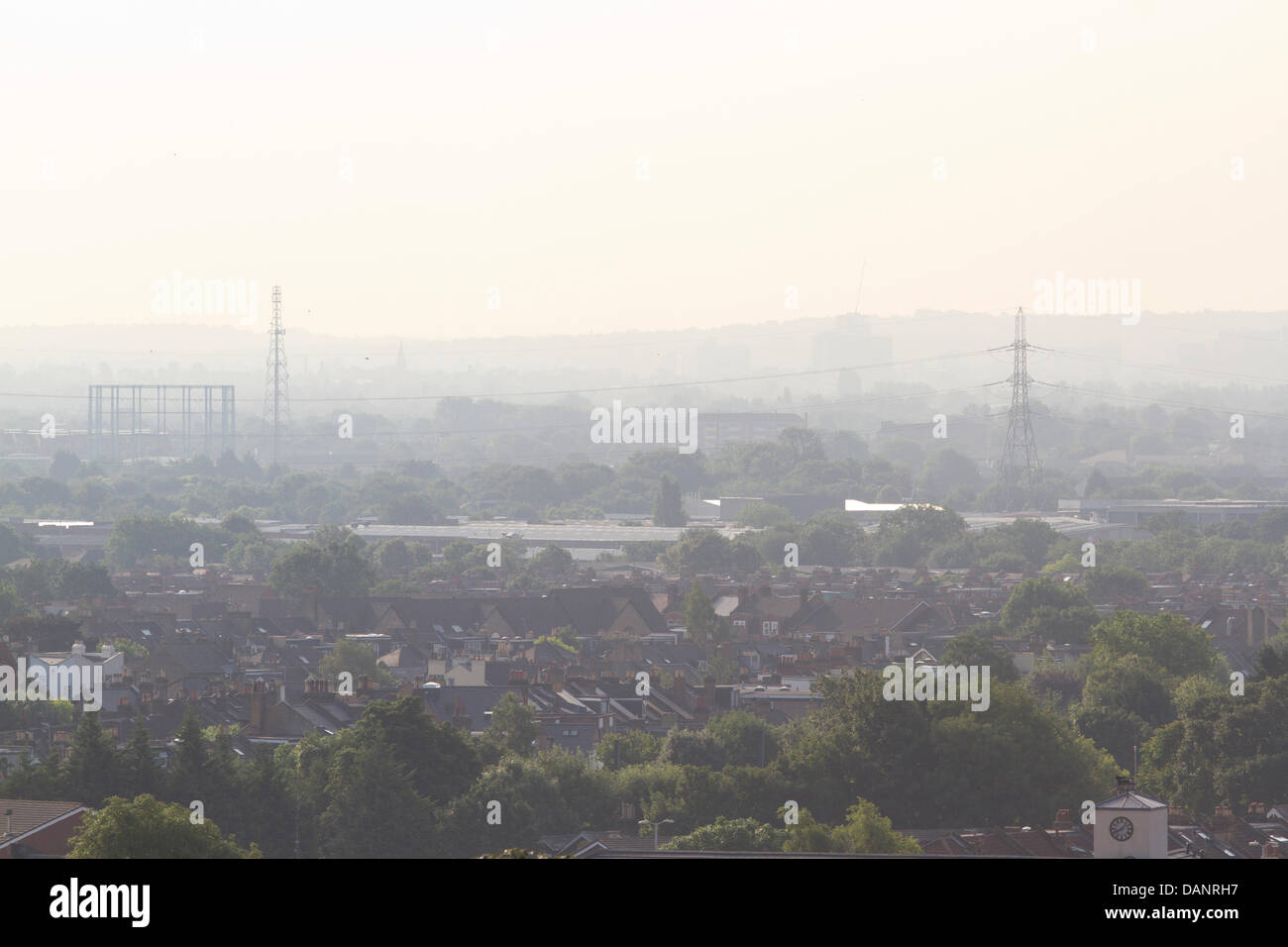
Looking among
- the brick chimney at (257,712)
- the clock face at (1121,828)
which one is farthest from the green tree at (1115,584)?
the clock face at (1121,828)

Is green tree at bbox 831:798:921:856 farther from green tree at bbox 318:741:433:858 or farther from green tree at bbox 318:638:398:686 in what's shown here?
green tree at bbox 318:638:398:686

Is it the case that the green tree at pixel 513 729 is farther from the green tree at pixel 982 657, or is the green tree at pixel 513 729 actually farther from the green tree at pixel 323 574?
the green tree at pixel 323 574

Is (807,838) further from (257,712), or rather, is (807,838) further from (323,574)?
(323,574)

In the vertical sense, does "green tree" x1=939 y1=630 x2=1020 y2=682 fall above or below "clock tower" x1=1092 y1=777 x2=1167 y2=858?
below

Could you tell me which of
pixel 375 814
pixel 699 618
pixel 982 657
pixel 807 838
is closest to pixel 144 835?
pixel 375 814

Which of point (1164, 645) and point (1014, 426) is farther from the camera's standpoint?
point (1014, 426)

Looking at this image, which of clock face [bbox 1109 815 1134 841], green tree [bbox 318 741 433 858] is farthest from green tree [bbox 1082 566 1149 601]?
clock face [bbox 1109 815 1134 841]

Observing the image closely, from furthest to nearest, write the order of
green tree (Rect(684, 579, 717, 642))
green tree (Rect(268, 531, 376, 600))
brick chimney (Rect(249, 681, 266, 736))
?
green tree (Rect(268, 531, 376, 600)), green tree (Rect(684, 579, 717, 642)), brick chimney (Rect(249, 681, 266, 736))

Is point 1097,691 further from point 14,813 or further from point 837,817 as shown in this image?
point 14,813
